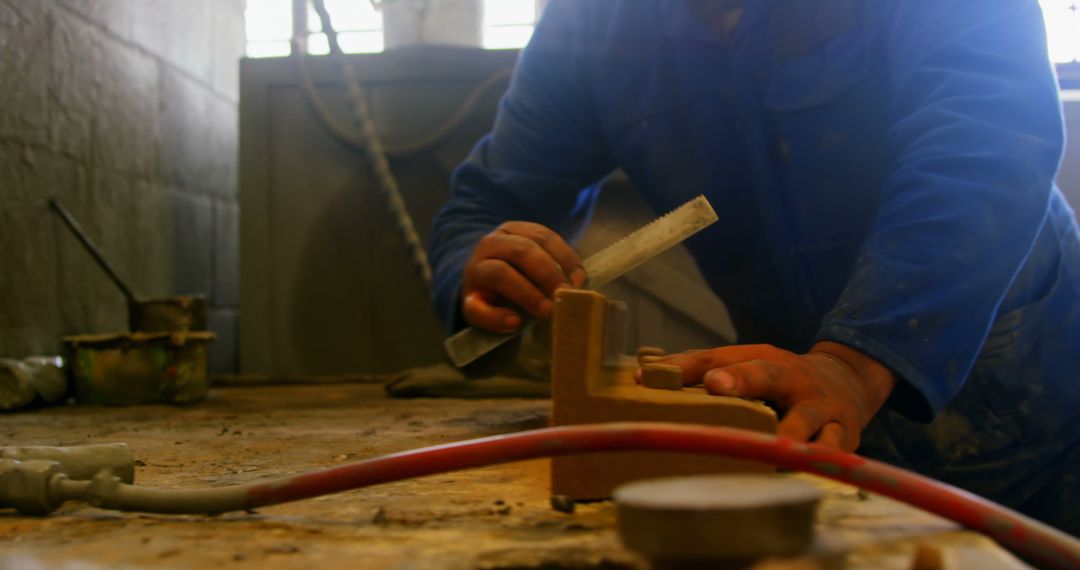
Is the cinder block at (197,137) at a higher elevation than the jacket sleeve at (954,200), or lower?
higher

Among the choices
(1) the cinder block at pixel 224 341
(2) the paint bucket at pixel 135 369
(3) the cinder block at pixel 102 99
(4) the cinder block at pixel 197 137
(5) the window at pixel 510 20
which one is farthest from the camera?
(5) the window at pixel 510 20

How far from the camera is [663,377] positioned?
2.71 ft

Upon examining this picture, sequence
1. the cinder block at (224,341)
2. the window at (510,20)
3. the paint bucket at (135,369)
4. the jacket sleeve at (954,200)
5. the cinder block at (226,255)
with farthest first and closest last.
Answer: the window at (510,20)
the cinder block at (226,255)
the cinder block at (224,341)
the paint bucket at (135,369)
the jacket sleeve at (954,200)

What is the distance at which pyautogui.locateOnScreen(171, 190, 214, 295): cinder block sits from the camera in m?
3.07

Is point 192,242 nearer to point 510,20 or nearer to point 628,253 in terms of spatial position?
point 510,20

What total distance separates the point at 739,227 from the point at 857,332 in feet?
1.74

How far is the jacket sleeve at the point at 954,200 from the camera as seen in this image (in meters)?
0.96

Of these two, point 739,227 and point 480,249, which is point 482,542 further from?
point 739,227

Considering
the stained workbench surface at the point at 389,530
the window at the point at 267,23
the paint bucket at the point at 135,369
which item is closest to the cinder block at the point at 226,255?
the window at the point at 267,23

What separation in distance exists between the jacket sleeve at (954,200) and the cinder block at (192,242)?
2.62 m

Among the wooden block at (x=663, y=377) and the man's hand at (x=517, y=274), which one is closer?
the wooden block at (x=663, y=377)

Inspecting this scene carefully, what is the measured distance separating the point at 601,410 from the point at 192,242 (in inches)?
109

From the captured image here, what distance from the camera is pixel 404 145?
9.63 ft

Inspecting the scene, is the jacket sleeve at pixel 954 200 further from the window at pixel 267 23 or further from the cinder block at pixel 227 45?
the window at pixel 267 23
